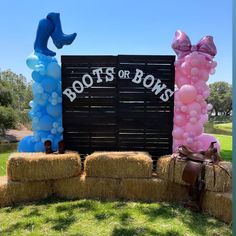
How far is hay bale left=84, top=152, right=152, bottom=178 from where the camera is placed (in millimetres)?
4117

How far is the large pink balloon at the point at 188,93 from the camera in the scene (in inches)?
172

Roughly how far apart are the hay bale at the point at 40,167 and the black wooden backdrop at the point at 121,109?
0.80 meters

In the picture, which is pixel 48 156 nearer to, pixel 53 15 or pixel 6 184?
pixel 6 184

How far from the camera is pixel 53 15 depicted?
15.9 ft

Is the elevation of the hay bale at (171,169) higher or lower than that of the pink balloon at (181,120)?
lower

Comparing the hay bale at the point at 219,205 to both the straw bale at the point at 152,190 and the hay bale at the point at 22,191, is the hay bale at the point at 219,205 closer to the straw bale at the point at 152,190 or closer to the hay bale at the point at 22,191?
the straw bale at the point at 152,190

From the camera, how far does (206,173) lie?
3662 mm

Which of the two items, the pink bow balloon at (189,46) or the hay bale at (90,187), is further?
the pink bow balloon at (189,46)

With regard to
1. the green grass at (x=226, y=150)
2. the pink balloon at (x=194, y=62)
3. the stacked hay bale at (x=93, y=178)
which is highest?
the pink balloon at (x=194, y=62)

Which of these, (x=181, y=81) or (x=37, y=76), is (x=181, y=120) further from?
(x=37, y=76)

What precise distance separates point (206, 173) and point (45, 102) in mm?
2705

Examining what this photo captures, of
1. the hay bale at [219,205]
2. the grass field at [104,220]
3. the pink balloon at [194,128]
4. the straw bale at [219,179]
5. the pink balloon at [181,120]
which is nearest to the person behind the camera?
the grass field at [104,220]

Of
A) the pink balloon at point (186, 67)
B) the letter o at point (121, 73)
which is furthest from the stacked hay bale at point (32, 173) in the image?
the pink balloon at point (186, 67)

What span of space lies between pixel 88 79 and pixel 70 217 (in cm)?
223
